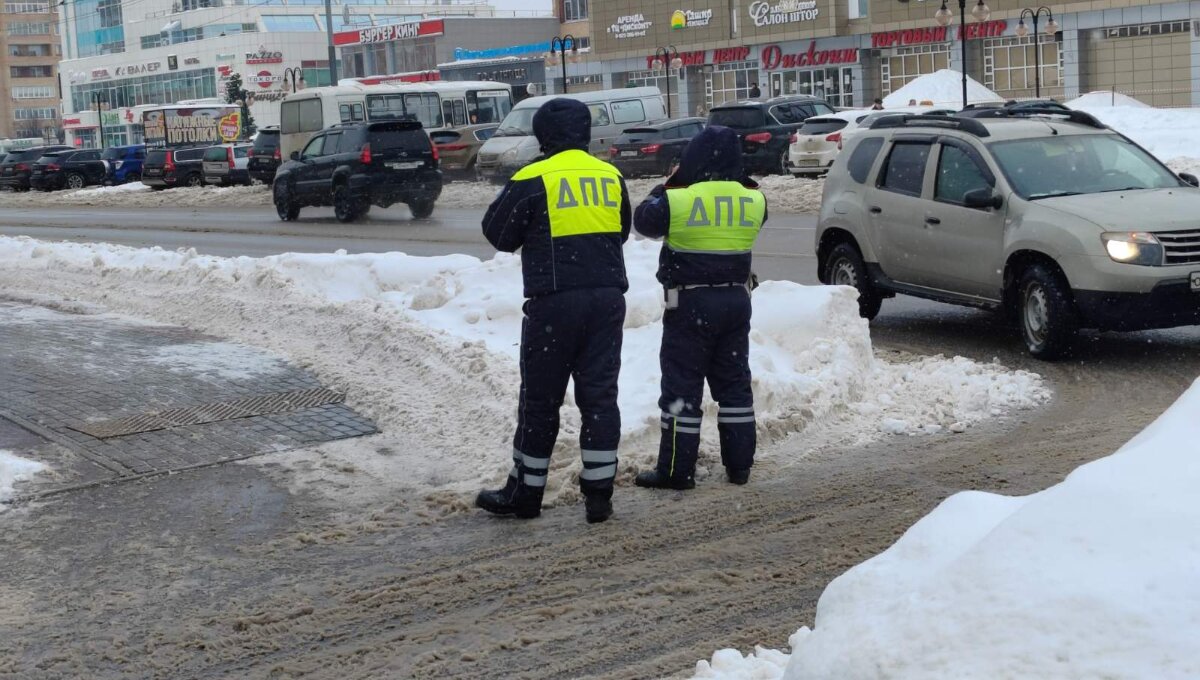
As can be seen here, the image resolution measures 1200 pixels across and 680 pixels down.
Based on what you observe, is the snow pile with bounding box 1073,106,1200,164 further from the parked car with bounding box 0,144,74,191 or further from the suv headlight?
the parked car with bounding box 0,144,74,191

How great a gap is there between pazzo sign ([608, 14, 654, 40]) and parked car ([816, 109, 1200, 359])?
2244 inches

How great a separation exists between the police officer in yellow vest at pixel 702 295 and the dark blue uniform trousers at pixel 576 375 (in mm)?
526

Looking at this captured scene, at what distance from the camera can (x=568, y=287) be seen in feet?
20.3

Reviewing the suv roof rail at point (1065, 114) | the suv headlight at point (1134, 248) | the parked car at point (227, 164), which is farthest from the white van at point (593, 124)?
the suv headlight at point (1134, 248)

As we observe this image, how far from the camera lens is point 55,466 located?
7398 millimetres

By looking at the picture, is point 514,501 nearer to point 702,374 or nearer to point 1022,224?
point 702,374

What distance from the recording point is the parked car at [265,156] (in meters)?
38.4

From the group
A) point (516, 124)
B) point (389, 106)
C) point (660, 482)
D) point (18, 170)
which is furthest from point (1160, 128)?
point (18, 170)

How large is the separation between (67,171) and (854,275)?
43.1 metres

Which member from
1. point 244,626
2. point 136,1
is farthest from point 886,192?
point 136,1

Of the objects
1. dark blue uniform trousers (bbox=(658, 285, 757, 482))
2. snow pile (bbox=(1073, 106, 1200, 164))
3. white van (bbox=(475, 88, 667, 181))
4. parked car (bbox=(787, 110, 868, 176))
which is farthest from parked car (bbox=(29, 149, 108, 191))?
dark blue uniform trousers (bbox=(658, 285, 757, 482))

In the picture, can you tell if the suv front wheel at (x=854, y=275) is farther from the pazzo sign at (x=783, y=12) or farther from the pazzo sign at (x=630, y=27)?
the pazzo sign at (x=630, y=27)

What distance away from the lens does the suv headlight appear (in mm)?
9234

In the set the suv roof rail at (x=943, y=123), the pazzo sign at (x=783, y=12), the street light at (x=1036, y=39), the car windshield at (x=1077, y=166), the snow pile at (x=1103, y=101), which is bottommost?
the car windshield at (x=1077, y=166)
